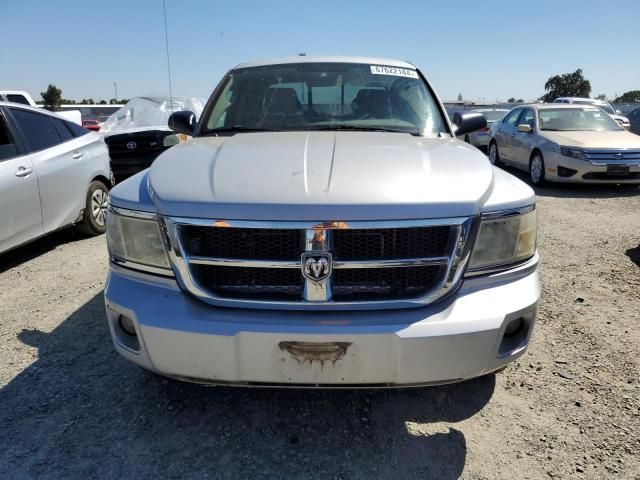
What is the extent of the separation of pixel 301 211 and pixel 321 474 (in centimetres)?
113

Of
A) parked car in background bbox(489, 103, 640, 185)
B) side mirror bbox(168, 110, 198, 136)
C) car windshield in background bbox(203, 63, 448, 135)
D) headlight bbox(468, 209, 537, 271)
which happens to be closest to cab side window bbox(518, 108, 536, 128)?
parked car in background bbox(489, 103, 640, 185)

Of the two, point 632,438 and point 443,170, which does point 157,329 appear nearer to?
point 443,170

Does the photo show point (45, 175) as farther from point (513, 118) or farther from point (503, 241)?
point (513, 118)

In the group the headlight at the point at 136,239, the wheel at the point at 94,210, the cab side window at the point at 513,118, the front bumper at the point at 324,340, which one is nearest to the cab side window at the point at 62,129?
the wheel at the point at 94,210

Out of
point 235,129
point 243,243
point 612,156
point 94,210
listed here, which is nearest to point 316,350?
point 243,243

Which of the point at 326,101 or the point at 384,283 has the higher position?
the point at 326,101

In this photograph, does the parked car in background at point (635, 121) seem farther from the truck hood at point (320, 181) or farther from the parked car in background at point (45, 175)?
the truck hood at point (320, 181)

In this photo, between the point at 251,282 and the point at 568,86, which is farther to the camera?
the point at 568,86

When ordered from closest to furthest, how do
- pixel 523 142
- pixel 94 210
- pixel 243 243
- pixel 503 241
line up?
pixel 243 243, pixel 503 241, pixel 94 210, pixel 523 142

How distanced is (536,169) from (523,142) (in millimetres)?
868

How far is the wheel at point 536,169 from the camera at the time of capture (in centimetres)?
929

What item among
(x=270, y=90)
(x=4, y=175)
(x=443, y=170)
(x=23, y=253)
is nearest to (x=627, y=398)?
(x=443, y=170)

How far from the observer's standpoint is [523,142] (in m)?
10.1

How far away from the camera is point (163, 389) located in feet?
8.91
